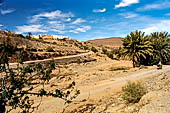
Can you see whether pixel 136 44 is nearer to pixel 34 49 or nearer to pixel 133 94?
pixel 133 94

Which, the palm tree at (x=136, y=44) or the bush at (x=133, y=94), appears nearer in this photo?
the bush at (x=133, y=94)

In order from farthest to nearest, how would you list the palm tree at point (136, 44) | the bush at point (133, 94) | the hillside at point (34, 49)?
1. the hillside at point (34, 49)
2. the palm tree at point (136, 44)
3. the bush at point (133, 94)

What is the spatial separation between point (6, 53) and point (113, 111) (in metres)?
4.28

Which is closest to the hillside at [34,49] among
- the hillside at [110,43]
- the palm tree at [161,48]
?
the palm tree at [161,48]

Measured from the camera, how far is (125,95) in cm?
650

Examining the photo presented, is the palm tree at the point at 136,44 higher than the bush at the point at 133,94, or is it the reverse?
the palm tree at the point at 136,44

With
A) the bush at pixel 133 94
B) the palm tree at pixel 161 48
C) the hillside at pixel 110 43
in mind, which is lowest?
the bush at pixel 133 94

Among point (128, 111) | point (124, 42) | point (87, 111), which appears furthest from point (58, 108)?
point (124, 42)

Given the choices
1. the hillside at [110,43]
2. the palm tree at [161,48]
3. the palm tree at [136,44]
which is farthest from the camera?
the hillside at [110,43]

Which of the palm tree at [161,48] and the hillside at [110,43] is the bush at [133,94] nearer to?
the palm tree at [161,48]

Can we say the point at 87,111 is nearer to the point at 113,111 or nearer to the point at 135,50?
the point at 113,111

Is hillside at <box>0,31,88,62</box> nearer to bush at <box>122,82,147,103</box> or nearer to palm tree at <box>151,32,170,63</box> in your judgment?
bush at <box>122,82,147,103</box>

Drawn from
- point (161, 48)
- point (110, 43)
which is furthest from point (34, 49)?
point (110, 43)

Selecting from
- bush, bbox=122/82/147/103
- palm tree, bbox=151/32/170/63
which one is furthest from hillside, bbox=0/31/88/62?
palm tree, bbox=151/32/170/63
